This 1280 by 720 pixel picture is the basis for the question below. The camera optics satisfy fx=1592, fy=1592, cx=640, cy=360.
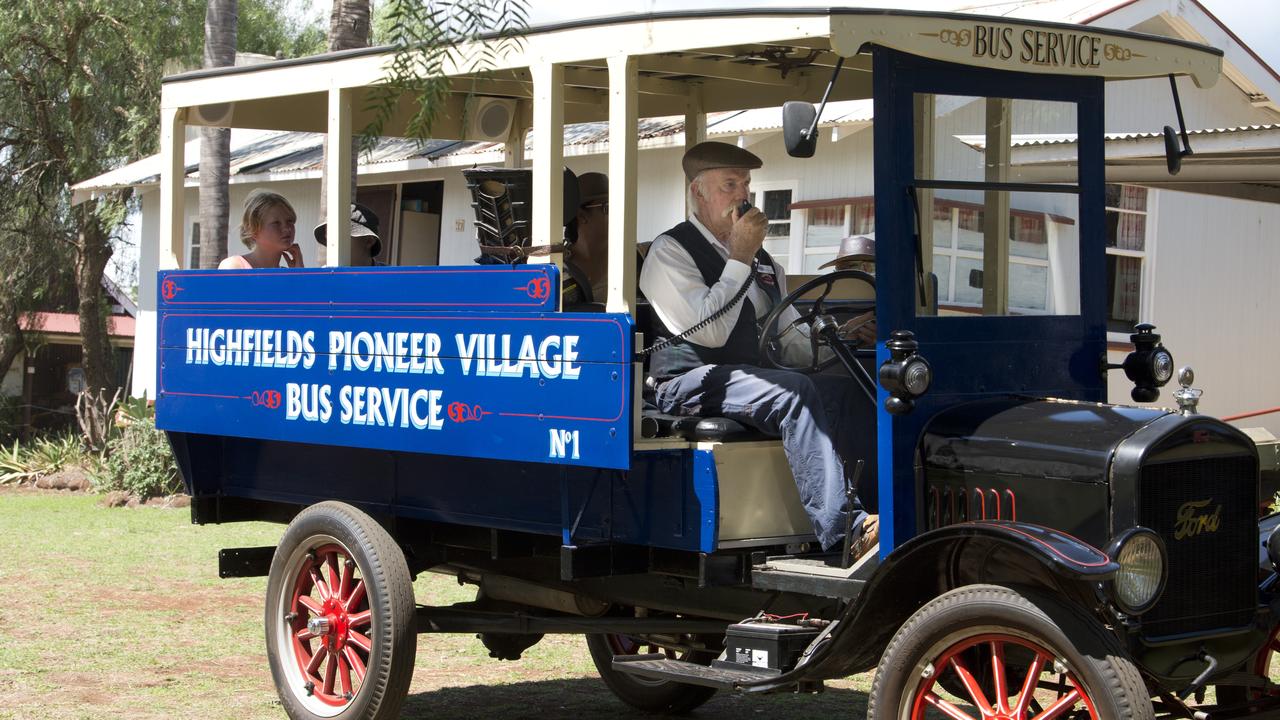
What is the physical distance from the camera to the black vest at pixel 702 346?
590 centimetres

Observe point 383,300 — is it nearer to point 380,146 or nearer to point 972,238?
point 972,238

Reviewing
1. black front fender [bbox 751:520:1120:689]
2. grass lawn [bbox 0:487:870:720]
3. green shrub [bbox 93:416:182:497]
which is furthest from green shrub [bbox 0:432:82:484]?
black front fender [bbox 751:520:1120:689]

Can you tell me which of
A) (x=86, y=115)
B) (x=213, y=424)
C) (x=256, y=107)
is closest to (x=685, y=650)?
(x=213, y=424)

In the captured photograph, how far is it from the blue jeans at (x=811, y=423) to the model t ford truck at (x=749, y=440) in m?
0.09

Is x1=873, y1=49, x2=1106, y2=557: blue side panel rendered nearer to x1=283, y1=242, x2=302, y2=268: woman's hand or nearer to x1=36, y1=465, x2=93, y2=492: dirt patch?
x1=283, y1=242, x2=302, y2=268: woman's hand

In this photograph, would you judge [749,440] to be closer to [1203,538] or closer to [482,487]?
[482,487]

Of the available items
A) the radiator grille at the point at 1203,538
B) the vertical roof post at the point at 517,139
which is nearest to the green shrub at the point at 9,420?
the vertical roof post at the point at 517,139

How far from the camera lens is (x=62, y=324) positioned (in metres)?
25.5

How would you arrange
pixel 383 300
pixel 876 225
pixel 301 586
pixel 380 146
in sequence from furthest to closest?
pixel 380 146, pixel 301 586, pixel 383 300, pixel 876 225

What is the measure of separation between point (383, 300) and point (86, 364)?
17372mm

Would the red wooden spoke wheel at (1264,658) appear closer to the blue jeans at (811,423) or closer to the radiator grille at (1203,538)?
the radiator grille at (1203,538)

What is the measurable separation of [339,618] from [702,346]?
187 cm

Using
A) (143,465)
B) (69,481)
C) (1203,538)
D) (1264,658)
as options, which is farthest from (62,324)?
(1203,538)

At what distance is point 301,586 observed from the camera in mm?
6617
